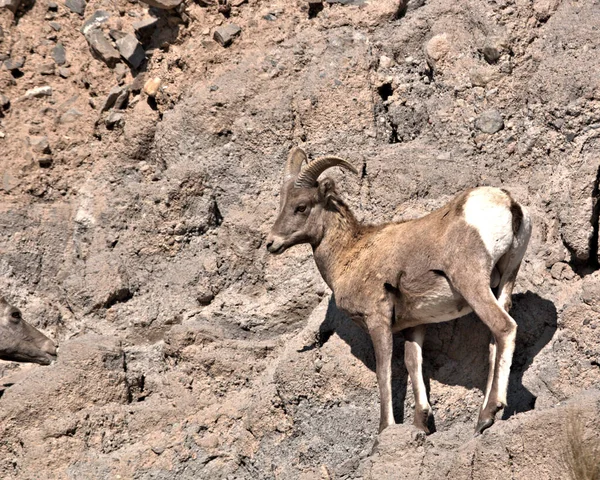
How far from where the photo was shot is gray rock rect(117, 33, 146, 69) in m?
13.5

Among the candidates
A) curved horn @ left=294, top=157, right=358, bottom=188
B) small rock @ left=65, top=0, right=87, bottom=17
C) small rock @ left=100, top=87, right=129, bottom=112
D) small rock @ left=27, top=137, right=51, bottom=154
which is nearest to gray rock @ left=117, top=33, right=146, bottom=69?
small rock @ left=100, top=87, right=129, bottom=112

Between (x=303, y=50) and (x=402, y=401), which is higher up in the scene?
(x=303, y=50)

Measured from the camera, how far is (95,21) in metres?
13.8

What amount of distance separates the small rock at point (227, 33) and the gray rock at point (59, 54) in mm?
1855

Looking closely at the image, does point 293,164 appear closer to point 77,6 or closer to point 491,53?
point 491,53

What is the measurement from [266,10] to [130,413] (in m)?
4.87

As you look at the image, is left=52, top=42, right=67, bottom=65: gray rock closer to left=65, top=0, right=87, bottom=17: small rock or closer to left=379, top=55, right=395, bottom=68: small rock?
left=65, top=0, right=87, bottom=17: small rock

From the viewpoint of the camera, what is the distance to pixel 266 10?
43.0 ft

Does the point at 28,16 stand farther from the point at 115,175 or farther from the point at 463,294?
the point at 463,294

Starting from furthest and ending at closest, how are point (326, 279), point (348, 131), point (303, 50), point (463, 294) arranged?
1. point (303, 50)
2. point (348, 131)
3. point (326, 279)
4. point (463, 294)

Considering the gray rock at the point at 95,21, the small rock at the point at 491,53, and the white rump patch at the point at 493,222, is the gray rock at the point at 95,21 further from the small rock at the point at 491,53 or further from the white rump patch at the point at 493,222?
the white rump patch at the point at 493,222

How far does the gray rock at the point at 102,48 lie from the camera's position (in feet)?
44.7

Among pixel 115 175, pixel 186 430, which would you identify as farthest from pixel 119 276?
pixel 186 430

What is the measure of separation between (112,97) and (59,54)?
96cm
